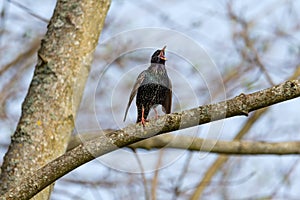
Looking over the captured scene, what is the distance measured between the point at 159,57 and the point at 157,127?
0.30m

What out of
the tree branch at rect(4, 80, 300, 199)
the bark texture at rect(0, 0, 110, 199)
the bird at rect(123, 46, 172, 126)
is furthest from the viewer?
the bark texture at rect(0, 0, 110, 199)

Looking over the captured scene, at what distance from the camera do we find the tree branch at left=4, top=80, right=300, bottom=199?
2.25 meters

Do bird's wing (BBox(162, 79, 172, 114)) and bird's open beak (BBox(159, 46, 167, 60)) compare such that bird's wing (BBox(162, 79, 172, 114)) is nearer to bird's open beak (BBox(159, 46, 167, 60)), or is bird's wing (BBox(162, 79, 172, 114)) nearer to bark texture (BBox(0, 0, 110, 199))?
bird's open beak (BBox(159, 46, 167, 60))

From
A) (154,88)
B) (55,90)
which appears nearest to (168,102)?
(154,88)

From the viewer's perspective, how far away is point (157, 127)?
89.9 inches

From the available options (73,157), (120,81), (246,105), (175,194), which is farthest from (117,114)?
(175,194)

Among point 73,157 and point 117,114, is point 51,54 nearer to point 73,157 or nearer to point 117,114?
point 117,114

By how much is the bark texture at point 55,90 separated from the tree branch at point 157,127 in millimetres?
507

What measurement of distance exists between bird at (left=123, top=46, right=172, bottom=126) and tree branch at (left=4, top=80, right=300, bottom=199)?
5.2 inches

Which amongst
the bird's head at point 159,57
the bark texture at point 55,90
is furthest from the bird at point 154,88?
the bark texture at point 55,90

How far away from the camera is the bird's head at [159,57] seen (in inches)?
96.2

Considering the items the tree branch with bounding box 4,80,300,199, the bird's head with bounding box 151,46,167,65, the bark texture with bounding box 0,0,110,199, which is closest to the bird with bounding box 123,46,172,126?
the bird's head with bounding box 151,46,167,65

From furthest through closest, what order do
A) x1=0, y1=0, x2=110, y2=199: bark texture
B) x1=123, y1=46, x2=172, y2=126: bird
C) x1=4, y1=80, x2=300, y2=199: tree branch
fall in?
x1=0, y1=0, x2=110, y2=199: bark texture
x1=123, y1=46, x2=172, y2=126: bird
x1=4, y1=80, x2=300, y2=199: tree branch

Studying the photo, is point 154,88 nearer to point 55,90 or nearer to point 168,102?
point 168,102
